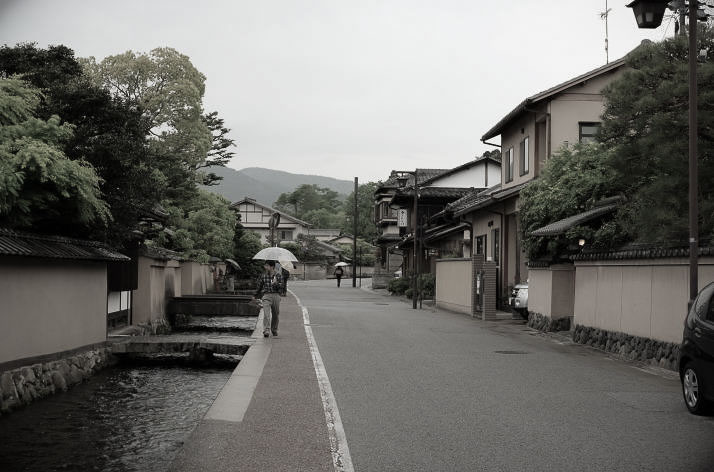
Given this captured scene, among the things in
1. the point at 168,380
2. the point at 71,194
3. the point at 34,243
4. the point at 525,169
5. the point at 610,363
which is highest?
the point at 525,169

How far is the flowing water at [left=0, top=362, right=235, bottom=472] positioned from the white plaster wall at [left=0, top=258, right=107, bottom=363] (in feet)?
3.48

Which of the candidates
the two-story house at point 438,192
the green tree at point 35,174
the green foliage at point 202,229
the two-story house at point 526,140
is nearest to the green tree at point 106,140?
the green tree at point 35,174

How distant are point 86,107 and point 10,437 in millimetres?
10728

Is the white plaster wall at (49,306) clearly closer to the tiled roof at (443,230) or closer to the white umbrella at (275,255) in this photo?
the white umbrella at (275,255)

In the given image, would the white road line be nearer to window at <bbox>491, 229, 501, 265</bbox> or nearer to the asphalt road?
the asphalt road

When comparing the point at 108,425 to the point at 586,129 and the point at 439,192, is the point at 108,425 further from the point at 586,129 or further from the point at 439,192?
the point at 439,192

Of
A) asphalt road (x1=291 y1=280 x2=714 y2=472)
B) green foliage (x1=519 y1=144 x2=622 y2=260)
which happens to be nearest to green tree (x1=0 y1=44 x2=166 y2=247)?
asphalt road (x1=291 y1=280 x2=714 y2=472)

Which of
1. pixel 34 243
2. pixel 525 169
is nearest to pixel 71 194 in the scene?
pixel 34 243

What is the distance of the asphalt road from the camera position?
6.78 meters

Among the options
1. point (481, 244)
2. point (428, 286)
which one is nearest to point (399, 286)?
point (428, 286)

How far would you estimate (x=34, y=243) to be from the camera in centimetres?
1438

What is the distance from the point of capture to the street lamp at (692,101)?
11.4 meters

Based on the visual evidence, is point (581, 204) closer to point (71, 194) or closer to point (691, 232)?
point (691, 232)

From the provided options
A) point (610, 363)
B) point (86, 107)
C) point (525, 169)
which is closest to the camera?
point (610, 363)
